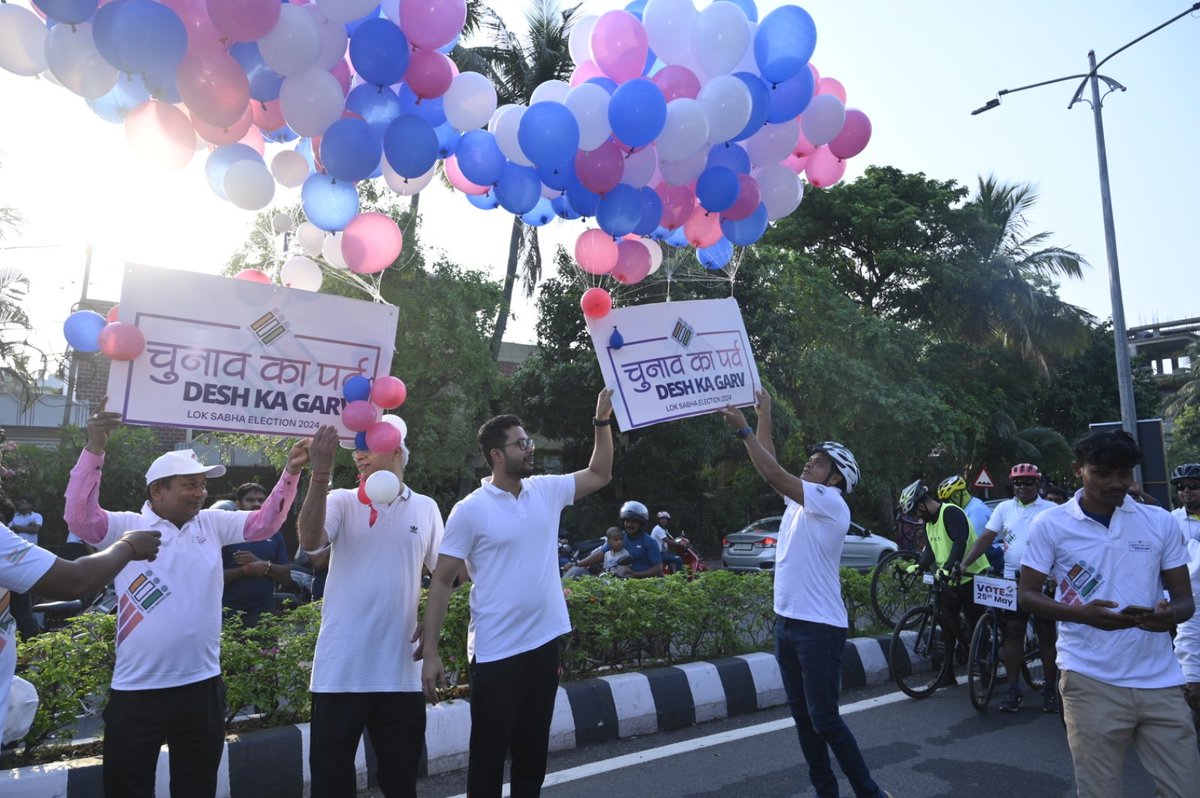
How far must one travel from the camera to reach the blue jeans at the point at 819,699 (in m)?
4.07

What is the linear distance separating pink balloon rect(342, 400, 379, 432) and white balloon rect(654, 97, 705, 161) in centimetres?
195

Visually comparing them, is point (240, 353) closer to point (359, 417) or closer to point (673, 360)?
point (359, 417)

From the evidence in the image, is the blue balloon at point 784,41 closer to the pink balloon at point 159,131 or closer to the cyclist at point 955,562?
the pink balloon at point 159,131

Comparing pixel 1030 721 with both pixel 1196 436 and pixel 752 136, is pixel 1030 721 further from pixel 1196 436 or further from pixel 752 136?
pixel 1196 436

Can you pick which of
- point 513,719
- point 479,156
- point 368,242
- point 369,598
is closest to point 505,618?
point 513,719

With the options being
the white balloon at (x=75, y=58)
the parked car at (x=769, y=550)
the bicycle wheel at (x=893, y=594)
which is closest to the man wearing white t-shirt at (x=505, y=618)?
the white balloon at (x=75, y=58)

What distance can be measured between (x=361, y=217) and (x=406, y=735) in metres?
2.38

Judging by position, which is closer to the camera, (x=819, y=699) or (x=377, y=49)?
(x=377, y=49)

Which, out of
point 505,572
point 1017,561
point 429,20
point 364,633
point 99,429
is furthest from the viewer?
point 1017,561

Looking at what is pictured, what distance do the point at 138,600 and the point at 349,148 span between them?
2051 mm

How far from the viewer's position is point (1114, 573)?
3369 mm

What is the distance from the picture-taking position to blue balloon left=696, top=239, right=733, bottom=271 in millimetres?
5664

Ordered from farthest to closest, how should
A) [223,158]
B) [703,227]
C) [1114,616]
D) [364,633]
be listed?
[703,227], [223,158], [364,633], [1114,616]

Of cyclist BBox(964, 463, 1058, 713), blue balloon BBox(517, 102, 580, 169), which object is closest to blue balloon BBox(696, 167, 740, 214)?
blue balloon BBox(517, 102, 580, 169)
